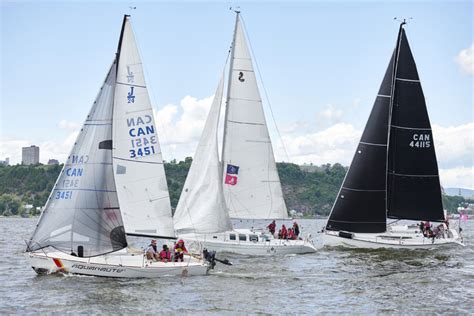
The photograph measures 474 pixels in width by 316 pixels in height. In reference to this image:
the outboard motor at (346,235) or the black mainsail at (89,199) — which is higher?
the black mainsail at (89,199)

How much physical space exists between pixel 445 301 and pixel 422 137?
19.8m

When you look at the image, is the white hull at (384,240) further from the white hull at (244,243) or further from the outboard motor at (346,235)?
the white hull at (244,243)

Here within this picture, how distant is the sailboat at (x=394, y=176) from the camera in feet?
159

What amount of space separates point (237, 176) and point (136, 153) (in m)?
12.8

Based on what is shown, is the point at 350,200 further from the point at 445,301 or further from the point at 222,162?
the point at 445,301

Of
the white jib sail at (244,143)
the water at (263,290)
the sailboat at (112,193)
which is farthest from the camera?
the white jib sail at (244,143)

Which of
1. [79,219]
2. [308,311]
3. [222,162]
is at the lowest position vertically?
[308,311]

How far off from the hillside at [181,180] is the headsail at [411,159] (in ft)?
398

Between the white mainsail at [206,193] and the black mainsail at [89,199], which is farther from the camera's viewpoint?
the white mainsail at [206,193]

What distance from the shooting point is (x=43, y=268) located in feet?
108

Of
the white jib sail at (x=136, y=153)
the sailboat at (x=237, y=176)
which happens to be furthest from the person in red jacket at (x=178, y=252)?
the sailboat at (x=237, y=176)

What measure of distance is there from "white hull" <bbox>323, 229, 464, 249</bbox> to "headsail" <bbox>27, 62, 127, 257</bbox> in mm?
18521

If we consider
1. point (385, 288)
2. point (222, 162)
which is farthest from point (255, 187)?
point (385, 288)

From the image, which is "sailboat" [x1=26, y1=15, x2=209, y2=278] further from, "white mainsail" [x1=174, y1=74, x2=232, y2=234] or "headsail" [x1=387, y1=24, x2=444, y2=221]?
"headsail" [x1=387, y1=24, x2=444, y2=221]
